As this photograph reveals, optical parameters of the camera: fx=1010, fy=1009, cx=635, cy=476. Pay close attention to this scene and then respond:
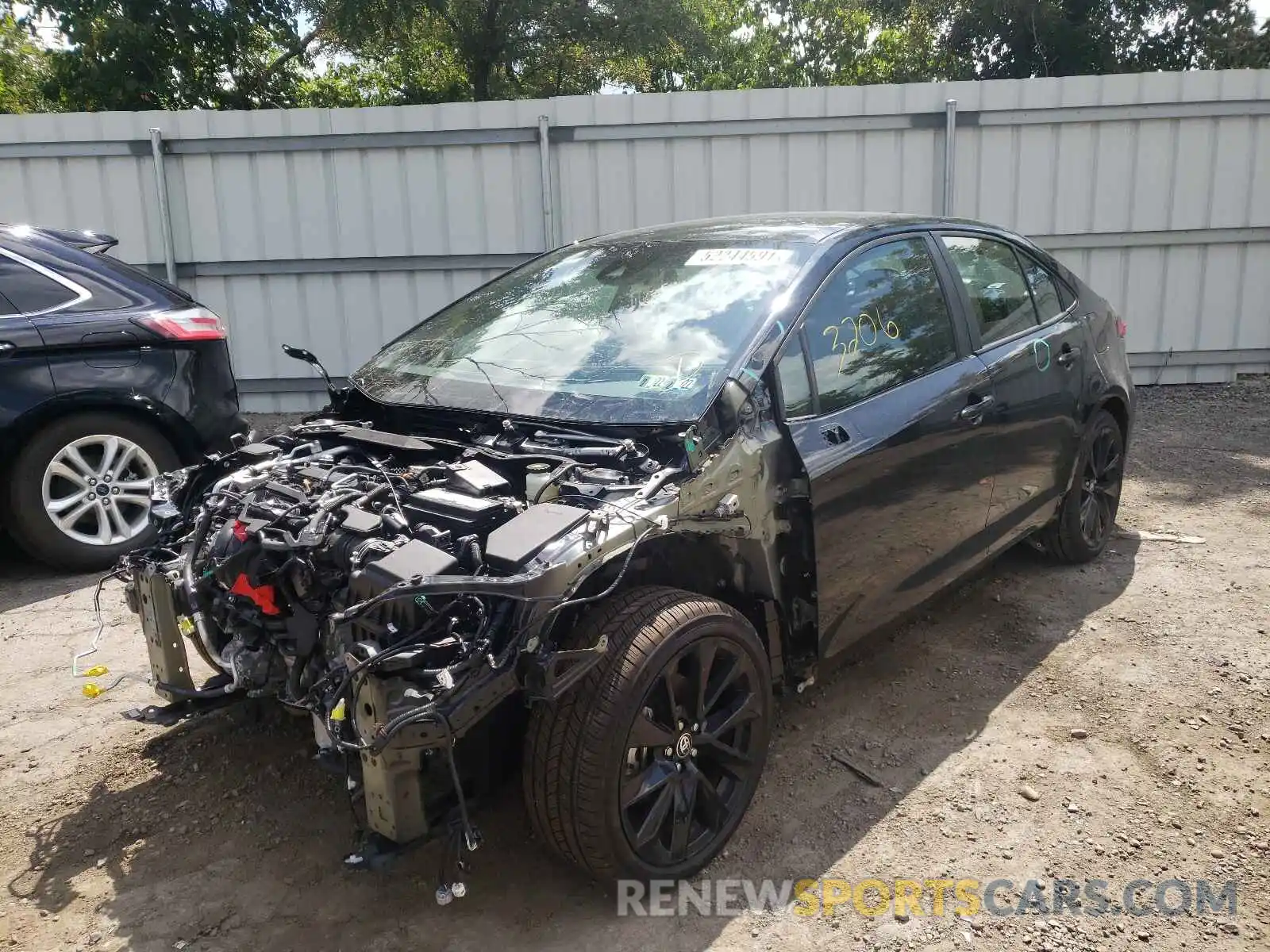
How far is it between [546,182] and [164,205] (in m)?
3.06

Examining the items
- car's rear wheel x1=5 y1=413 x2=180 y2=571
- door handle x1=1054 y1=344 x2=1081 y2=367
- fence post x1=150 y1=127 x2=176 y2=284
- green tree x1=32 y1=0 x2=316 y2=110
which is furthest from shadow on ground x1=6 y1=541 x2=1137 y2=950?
green tree x1=32 y1=0 x2=316 y2=110

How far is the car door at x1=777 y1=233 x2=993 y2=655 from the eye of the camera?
3.04 m

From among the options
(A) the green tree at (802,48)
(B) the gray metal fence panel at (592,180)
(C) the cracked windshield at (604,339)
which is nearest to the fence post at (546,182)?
(B) the gray metal fence panel at (592,180)

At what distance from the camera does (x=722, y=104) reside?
8.00 meters

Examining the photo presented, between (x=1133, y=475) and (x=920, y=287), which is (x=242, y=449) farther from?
(x=1133, y=475)

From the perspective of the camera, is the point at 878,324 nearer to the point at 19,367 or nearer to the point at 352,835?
the point at 352,835

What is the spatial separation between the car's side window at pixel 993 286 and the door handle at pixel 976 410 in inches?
10.4

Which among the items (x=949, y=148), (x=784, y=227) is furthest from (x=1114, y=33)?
(x=784, y=227)

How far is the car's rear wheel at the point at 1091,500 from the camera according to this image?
460 centimetres

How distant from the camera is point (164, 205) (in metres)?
8.05

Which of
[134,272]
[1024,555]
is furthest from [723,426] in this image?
[134,272]

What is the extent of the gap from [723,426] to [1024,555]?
2.83 metres

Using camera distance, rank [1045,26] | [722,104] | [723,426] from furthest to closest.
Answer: [1045,26] < [722,104] < [723,426]

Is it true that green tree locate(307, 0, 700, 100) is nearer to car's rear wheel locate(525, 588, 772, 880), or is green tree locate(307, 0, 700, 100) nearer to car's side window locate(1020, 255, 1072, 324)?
car's side window locate(1020, 255, 1072, 324)
